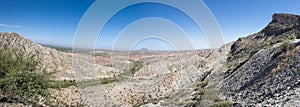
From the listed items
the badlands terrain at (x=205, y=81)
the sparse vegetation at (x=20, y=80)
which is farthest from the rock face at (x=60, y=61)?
the sparse vegetation at (x=20, y=80)

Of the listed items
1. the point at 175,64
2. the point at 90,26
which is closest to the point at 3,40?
the point at 175,64

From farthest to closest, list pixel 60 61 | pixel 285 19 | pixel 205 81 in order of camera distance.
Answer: pixel 60 61, pixel 285 19, pixel 205 81

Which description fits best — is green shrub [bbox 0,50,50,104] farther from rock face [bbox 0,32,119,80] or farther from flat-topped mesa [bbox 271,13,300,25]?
rock face [bbox 0,32,119,80]

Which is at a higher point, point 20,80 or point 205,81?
point 20,80

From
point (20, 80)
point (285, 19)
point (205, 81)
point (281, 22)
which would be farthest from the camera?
point (281, 22)

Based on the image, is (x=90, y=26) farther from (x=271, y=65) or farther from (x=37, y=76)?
(x=271, y=65)

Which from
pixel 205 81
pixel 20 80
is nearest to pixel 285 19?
pixel 205 81

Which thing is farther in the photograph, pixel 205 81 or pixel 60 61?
pixel 60 61

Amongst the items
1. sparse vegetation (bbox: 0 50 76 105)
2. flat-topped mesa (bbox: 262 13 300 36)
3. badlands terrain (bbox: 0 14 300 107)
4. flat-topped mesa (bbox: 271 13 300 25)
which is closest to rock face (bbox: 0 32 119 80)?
badlands terrain (bbox: 0 14 300 107)

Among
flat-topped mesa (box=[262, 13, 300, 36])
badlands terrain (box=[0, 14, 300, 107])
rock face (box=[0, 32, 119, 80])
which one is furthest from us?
rock face (box=[0, 32, 119, 80])

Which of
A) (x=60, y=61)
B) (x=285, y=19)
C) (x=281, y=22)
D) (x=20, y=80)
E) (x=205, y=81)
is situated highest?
(x=285, y=19)

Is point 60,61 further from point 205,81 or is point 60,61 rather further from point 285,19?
point 285,19
